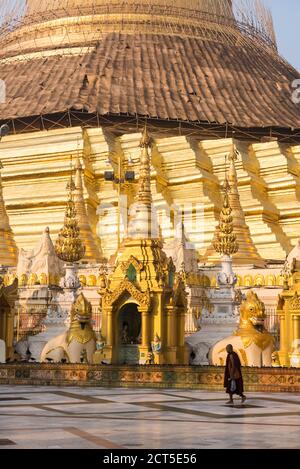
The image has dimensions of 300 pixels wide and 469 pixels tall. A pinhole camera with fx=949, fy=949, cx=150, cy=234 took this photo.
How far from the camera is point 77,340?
60.3ft

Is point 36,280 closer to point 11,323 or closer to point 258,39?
point 11,323

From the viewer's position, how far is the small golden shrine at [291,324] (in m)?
18.5

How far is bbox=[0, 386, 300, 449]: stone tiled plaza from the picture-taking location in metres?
7.90

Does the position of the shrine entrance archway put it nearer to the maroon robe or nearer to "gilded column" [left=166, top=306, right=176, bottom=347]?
"gilded column" [left=166, top=306, right=176, bottom=347]

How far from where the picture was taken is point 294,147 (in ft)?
120

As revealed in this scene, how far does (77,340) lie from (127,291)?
138 centimetres

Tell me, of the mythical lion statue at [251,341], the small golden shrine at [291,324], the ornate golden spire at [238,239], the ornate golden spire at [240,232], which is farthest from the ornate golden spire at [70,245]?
the mythical lion statue at [251,341]

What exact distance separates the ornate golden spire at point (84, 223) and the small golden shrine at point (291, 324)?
9.45 m

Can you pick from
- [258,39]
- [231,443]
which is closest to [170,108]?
[258,39]

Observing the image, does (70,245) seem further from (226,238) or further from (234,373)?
(234,373)

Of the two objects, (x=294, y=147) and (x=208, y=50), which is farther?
(x=208, y=50)

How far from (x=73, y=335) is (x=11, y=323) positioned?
245cm

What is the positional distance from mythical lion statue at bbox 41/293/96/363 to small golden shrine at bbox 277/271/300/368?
3.77m

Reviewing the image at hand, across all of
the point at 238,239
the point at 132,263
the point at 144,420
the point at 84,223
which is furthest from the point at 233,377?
the point at 84,223
